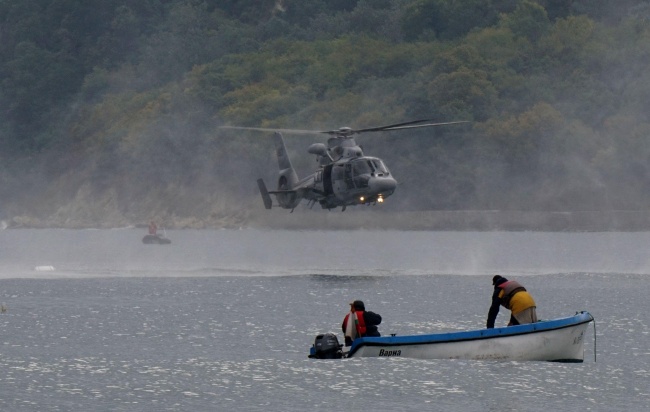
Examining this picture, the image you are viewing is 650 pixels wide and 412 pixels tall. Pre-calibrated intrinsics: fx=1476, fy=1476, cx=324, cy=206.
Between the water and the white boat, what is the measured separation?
0.72m

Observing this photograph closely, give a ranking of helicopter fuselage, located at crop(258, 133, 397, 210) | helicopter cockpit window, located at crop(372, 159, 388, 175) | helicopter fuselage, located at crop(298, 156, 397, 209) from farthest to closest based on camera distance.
→ 1. helicopter cockpit window, located at crop(372, 159, 388, 175)
2. helicopter fuselage, located at crop(258, 133, 397, 210)
3. helicopter fuselage, located at crop(298, 156, 397, 209)

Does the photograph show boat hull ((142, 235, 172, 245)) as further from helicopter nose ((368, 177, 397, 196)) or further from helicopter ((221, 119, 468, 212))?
helicopter nose ((368, 177, 397, 196))

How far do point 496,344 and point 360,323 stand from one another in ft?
15.2

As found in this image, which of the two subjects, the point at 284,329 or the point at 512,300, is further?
the point at 284,329

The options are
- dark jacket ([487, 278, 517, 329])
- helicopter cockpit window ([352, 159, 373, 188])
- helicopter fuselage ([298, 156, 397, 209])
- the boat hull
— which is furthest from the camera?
the boat hull

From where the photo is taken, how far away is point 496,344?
162 ft

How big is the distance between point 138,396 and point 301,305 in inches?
1336

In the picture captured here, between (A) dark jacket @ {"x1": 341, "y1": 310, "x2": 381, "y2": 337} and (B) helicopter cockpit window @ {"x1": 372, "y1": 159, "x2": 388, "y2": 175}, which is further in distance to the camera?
(B) helicopter cockpit window @ {"x1": 372, "y1": 159, "x2": 388, "y2": 175}

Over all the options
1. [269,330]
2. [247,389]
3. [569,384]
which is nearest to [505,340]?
[569,384]

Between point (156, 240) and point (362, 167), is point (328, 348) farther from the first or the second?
point (156, 240)

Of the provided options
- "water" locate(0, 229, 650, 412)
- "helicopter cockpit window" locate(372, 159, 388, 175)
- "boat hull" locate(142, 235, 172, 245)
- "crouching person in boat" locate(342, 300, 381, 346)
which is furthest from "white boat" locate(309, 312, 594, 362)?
"boat hull" locate(142, 235, 172, 245)

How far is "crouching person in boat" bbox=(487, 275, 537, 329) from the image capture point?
48.7 m

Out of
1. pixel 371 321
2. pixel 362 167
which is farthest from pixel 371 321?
pixel 362 167

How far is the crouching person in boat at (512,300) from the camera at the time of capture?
48656 mm
